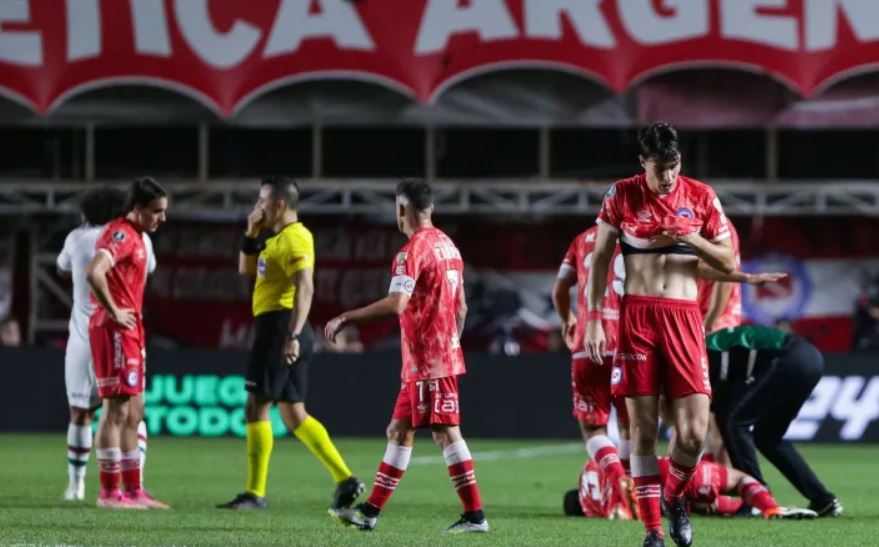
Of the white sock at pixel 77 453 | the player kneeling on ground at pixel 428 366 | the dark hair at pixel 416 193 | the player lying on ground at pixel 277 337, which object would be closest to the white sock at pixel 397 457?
the player kneeling on ground at pixel 428 366

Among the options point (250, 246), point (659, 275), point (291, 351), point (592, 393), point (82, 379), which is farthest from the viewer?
point (82, 379)

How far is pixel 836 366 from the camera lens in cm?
1988

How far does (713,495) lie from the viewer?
11539 millimetres

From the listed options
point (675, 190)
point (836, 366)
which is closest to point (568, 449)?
point (836, 366)

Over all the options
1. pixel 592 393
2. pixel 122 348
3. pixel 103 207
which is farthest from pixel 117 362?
pixel 592 393

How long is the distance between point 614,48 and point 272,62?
13.5 feet

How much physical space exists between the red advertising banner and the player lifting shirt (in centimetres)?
1340

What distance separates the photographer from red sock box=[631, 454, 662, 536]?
895 centimetres

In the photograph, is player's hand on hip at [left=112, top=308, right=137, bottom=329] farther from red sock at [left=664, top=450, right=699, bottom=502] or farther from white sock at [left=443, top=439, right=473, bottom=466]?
red sock at [left=664, top=450, right=699, bottom=502]

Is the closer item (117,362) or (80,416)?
(117,362)

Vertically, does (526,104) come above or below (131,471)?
above

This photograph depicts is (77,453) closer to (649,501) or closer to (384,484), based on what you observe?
(384,484)

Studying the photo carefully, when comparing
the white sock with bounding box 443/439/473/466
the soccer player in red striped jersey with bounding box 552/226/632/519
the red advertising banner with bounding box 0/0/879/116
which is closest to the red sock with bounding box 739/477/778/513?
the soccer player in red striped jersey with bounding box 552/226/632/519

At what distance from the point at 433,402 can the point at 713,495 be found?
7.76 ft
